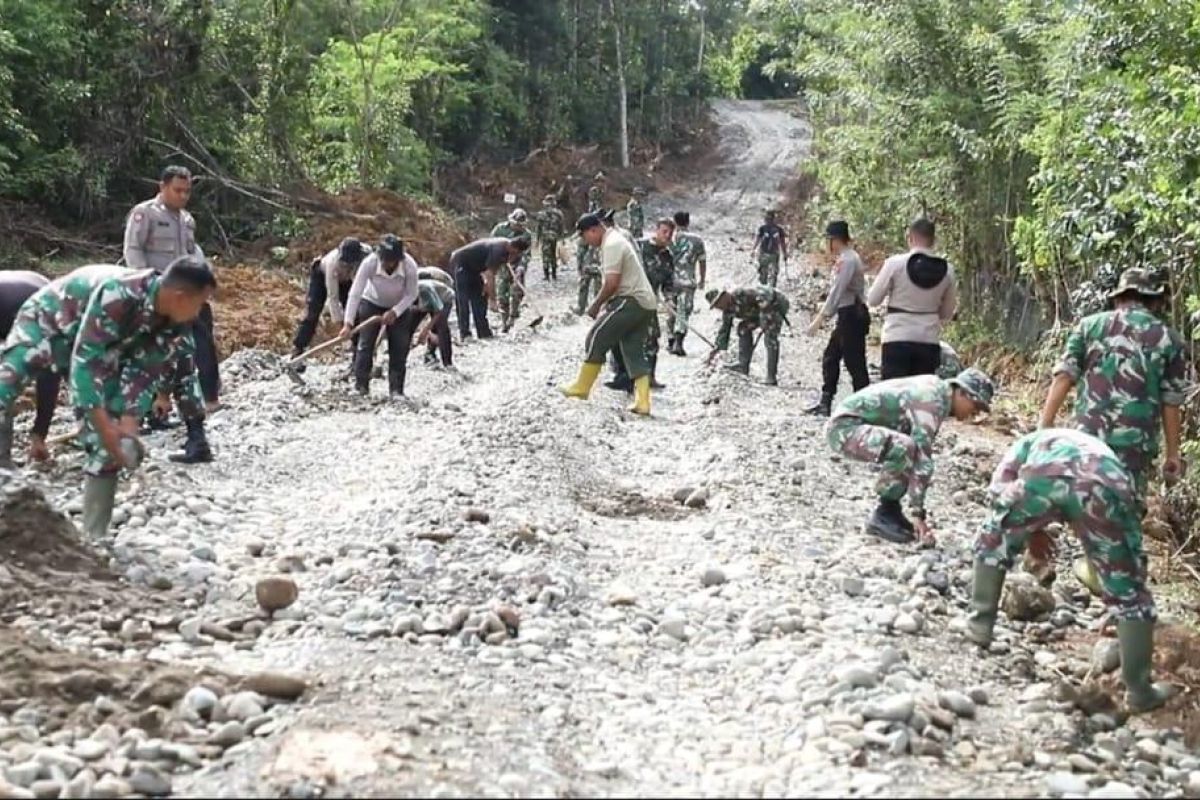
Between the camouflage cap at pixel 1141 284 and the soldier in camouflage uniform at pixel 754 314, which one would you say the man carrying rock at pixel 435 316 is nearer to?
the soldier in camouflage uniform at pixel 754 314

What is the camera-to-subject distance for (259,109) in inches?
829

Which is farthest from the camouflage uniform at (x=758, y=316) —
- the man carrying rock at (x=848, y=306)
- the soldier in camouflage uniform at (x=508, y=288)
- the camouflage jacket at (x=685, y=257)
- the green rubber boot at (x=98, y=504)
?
the green rubber boot at (x=98, y=504)

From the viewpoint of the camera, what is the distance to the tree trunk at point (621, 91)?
41.7 m

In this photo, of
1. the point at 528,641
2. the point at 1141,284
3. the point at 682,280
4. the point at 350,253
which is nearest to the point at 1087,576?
the point at 1141,284

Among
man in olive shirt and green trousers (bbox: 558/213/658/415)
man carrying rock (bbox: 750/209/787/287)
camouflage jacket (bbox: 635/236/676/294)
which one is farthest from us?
man carrying rock (bbox: 750/209/787/287)

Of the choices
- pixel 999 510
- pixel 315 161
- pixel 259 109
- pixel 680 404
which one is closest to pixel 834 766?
pixel 999 510

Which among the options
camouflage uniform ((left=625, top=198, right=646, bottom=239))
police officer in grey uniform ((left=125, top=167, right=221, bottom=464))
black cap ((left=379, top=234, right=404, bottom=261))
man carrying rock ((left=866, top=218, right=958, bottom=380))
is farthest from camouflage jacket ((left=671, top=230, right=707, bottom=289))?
camouflage uniform ((left=625, top=198, right=646, bottom=239))

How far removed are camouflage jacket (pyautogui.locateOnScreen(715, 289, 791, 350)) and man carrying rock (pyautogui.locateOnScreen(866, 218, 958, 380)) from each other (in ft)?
12.5

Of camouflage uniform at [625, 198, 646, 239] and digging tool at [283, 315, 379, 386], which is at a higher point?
camouflage uniform at [625, 198, 646, 239]

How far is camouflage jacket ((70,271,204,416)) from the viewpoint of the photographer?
17.6ft

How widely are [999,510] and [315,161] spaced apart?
23.2m

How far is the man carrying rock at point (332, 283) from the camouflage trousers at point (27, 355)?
5.11 meters

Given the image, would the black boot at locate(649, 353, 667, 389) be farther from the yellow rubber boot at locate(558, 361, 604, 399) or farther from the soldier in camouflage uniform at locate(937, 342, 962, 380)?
the soldier in camouflage uniform at locate(937, 342, 962, 380)

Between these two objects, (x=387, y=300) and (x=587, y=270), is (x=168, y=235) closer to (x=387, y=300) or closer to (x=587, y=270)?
(x=387, y=300)
